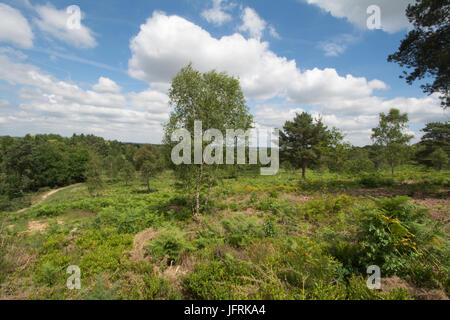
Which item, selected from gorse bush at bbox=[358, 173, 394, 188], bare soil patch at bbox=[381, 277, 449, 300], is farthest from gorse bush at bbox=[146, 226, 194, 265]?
gorse bush at bbox=[358, 173, 394, 188]

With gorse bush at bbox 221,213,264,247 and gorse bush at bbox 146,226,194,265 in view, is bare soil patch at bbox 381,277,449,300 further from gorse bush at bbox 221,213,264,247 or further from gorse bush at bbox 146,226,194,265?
gorse bush at bbox 146,226,194,265

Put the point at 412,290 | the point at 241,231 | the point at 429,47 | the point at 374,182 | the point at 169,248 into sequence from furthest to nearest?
the point at 374,182
the point at 429,47
the point at 241,231
the point at 169,248
the point at 412,290

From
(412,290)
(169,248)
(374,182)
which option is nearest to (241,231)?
(169,248)

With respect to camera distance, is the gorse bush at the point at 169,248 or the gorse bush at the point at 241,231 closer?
the gorse bush at the point at 169,248

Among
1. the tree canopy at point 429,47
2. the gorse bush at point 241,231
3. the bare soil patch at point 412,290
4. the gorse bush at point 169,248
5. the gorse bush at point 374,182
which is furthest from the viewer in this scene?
the gorse bush at point 374,182

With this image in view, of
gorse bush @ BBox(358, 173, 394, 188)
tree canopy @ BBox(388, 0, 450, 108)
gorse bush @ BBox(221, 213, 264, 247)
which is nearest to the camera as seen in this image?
gorse bush @ BBox(221, 213, 264, 247)

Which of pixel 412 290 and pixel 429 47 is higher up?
pixel 429 47

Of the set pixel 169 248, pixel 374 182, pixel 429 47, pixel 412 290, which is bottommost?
pixel 169 248

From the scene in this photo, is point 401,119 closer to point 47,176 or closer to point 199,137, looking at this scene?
point 199,137

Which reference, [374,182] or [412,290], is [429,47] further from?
[412,290]

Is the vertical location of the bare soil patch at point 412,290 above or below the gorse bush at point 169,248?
above

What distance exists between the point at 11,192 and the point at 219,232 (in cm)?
5569

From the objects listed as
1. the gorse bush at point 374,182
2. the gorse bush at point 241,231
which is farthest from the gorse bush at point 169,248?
the gorse bush at point 374,182

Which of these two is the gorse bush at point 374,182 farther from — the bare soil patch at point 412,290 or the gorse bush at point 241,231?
the bare soil patch at point 412,290
